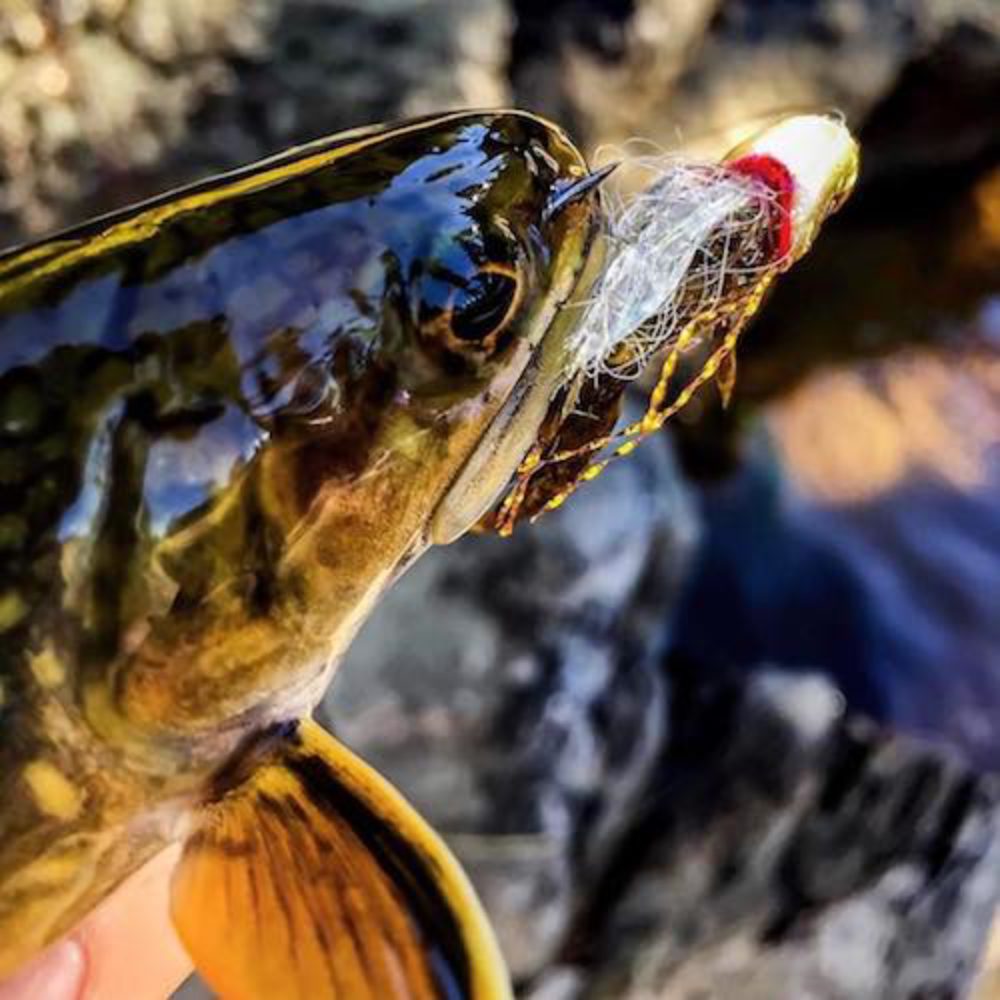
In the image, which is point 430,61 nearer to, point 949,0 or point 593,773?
point 593,773

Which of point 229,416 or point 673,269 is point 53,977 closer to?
point 229,416

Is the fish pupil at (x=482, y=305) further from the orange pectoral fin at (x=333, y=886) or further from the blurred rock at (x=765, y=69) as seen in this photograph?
the blurred rock at (x=765, y=69)

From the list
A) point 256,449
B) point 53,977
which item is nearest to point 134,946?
point 53,977

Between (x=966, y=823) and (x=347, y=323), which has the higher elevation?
(x=347, y=323)

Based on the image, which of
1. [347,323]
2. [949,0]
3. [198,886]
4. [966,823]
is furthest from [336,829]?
[949,0]

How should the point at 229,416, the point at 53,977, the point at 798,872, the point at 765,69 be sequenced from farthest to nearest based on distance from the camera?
the point at 765,69
the point at 798,872
the point at 53,977
the point at 229,416

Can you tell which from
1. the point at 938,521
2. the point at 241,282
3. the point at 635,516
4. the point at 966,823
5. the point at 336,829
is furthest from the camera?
the point at 938,521

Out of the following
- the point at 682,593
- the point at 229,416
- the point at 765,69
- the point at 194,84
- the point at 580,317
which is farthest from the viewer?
the point at 765,69
